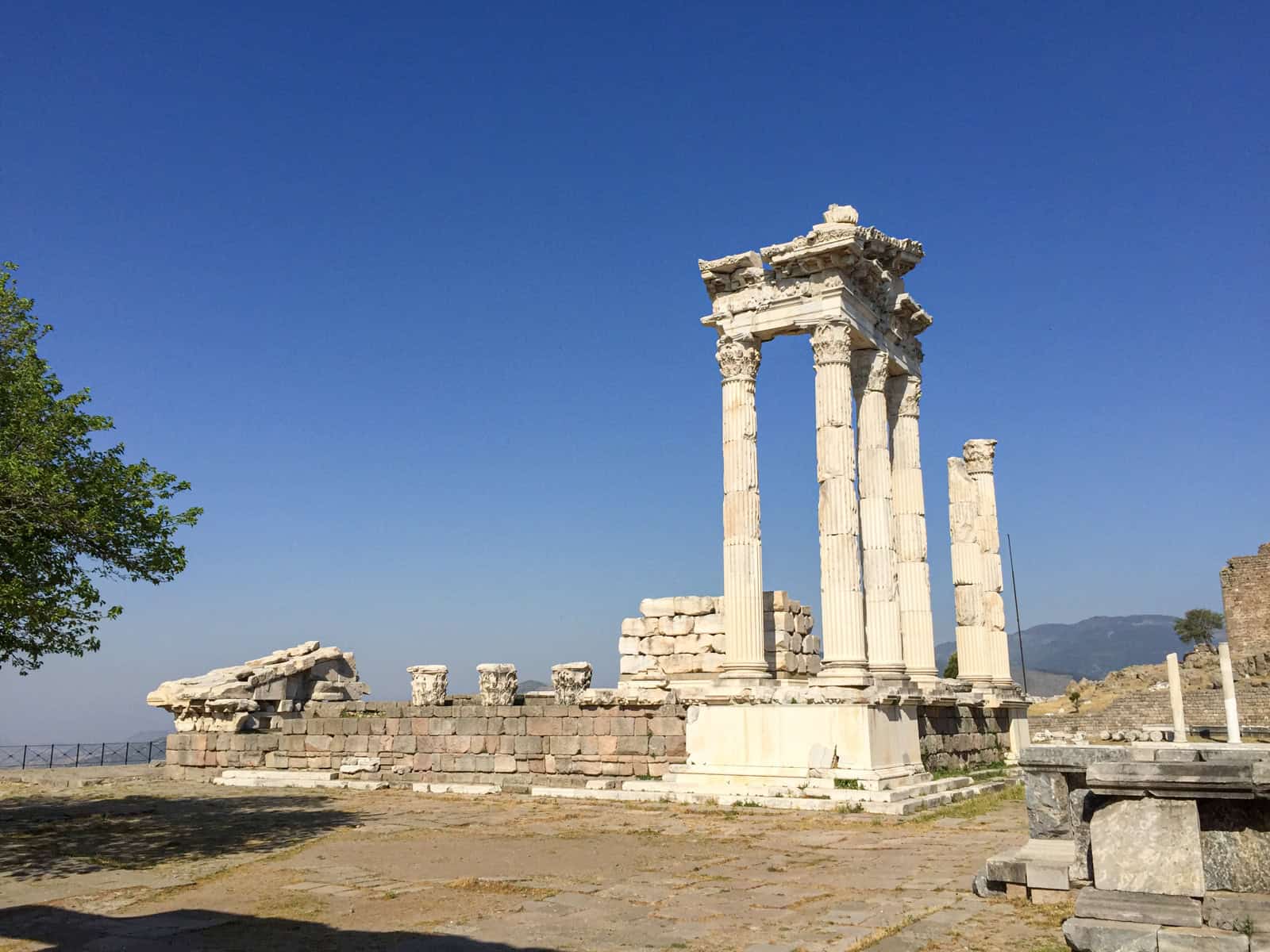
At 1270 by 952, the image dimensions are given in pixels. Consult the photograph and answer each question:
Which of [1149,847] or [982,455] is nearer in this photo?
[1149,847]

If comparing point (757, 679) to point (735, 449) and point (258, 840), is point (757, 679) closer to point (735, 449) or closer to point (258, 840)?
point (735, 449)

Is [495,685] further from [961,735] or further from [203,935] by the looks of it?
[203,935]

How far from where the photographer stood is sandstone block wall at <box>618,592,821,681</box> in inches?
738

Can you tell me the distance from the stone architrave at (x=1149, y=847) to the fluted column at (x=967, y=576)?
16434 millimetres

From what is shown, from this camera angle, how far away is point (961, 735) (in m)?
19.0

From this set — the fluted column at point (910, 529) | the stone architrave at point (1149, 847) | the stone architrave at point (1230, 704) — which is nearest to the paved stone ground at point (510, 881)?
the stone architrave at point (1149, 847)

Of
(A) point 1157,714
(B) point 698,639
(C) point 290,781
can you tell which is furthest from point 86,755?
(A) point 1157,714

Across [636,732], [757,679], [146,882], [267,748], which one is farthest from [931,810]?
[267,748]

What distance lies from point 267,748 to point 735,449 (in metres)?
11.4

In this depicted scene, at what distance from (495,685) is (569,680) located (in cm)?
149

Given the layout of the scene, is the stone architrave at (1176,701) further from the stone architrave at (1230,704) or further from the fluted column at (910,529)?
the fluted column at (910,529)

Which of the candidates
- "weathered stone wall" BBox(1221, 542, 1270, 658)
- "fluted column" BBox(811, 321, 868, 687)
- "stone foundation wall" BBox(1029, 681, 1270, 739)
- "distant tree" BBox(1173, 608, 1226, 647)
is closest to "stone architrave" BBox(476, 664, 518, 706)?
"fluted column" BBox(811, 321, 868, 687)

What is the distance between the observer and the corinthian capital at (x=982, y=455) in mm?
22906

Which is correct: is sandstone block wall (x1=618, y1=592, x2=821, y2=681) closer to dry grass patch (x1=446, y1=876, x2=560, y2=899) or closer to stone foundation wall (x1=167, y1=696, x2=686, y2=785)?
stone foundation wall (x1=167, y1=696, x2=686, y2=785)
